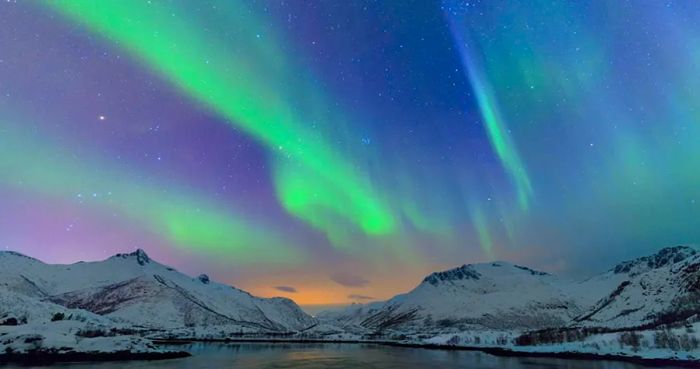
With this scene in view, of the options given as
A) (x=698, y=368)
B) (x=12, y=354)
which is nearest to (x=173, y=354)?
(x=12, y=354)

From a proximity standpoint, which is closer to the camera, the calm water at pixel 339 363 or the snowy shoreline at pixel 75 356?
the calm water at pixel 339 363

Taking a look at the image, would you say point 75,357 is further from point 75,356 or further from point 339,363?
point 339,363

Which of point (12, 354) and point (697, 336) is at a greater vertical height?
point (697, 336)

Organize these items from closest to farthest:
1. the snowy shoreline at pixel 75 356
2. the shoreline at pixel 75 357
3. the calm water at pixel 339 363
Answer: the calm water at pixel 339 363 < the shoreline at pixel 75 357 < the snowy shoreline at pixel 75 356

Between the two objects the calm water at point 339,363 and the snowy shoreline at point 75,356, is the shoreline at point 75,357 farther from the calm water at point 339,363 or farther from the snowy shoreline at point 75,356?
the calm water at point 339,363

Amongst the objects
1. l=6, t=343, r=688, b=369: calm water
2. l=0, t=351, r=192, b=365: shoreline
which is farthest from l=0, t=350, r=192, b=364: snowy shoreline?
l=6, t=343, r=688, b=369: calm water

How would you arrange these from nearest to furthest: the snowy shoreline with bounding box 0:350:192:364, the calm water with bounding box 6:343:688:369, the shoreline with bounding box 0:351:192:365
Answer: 1. the calm water with bounding box 6:343:688:369
2. the shoreline with bounding box 0:351:192:365
3. the snowy shoreline with bounding box 0:350:192:364

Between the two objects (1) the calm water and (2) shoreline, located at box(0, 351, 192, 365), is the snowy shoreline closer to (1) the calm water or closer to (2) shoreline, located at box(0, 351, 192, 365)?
(2) shoreline, located at box(0, 351, 192, 365)

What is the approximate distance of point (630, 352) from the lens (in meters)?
146

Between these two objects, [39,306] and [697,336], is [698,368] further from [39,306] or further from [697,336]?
[39,306]

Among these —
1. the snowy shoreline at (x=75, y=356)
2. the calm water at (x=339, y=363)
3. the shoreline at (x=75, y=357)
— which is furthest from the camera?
the snowy shoreline at (x=75, y=356)

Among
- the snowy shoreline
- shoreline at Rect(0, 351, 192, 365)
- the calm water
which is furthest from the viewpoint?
the snowy shoreline

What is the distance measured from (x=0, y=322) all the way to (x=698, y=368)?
628 ft

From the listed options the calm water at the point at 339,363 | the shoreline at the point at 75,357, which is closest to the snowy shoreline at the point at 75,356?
the shoreline at the point at 75,357
